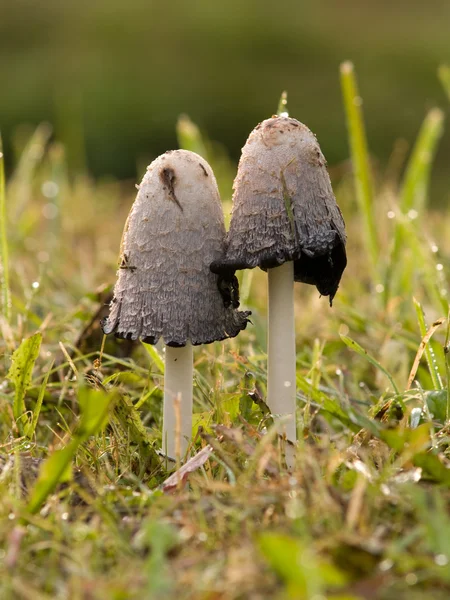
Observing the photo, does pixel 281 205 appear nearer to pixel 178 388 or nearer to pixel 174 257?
pixel 174 257

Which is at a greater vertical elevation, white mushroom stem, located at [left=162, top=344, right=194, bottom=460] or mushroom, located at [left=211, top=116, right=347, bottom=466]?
mushroom, located at [left=211, top=116, right=347, bottom=466]

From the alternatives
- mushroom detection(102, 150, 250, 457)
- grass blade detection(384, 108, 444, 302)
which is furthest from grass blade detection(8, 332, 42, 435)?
grass blade detection(384, 108, 444, 302)

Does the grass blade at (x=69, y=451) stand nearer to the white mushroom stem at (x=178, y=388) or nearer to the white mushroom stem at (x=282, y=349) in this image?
the white mushroom stem at (x=178, y=388)

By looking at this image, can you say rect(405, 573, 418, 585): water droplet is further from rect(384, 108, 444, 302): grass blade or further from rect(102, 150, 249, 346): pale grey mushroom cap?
rect(384, 108, 444, 302): grass blade

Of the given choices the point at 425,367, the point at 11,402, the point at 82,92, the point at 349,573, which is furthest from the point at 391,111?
the point at 349,573

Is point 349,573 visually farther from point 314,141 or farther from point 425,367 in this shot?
point 425,367

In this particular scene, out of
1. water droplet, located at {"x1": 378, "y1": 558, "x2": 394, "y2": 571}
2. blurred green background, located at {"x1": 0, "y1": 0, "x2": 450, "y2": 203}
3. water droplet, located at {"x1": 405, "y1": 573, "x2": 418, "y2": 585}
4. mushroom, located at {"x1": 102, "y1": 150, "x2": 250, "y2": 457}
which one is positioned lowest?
Answer: water droplet, located at {"x1": 405, "y1": 573, "x2": 418, "y2": 585}
